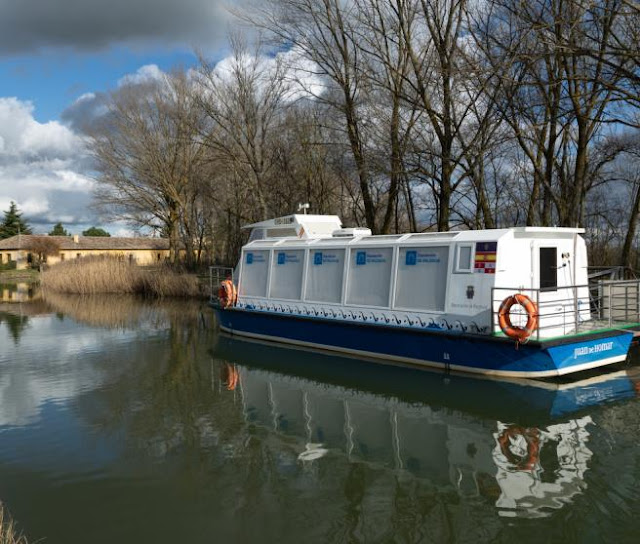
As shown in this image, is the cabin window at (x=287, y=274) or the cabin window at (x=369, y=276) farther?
the cabin window at (x=287, y=274)

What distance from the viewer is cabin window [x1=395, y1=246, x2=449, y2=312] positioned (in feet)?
44.4

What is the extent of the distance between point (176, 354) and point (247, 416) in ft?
22.6

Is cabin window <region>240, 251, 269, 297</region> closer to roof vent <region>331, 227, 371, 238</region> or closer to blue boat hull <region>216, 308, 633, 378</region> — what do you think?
blue boat hull <region>216, 308, 633, 378</region>

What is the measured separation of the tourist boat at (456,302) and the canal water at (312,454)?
2.05 feet

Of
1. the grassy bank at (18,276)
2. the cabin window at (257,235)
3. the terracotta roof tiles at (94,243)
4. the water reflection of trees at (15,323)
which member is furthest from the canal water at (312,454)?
the terracotta roof tiles at (94,243)

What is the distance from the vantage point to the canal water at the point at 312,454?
6559mm

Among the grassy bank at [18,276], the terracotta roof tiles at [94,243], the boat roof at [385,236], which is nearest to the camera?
the boat roof at [385,236]

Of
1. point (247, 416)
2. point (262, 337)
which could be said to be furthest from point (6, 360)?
point (247, 416)

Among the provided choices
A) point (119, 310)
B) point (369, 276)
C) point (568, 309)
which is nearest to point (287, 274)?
point (369, 276)

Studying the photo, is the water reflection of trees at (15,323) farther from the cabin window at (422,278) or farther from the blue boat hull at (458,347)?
the cabin window at (422,278)

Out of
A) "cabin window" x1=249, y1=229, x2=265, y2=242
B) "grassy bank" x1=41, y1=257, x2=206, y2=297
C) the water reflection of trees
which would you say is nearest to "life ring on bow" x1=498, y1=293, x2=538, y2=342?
"cabin window" x1=249, y1=229, x2=265, y2=242

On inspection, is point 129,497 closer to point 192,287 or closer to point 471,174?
point 471,174

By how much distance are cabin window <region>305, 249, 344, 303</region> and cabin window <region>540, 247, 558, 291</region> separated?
5179 millimetres

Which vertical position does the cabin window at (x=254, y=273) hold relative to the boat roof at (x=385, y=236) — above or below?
below
